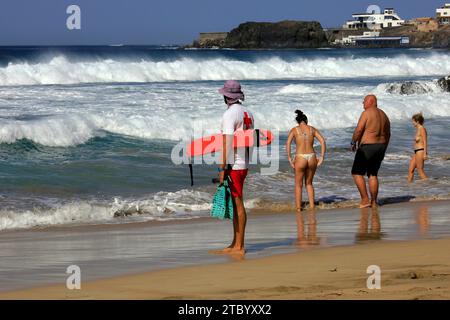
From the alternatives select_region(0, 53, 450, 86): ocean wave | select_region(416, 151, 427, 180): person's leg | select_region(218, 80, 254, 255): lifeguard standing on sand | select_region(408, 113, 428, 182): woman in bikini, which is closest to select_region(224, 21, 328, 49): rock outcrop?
select_region(0, 53, 450, 86): ocean wave

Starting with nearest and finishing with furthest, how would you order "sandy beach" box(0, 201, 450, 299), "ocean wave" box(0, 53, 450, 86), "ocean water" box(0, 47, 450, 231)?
"sandy beach" box(0, 201, 450, 299), "ocean water" box(0, 47, 450, 231), "ocean wave" box(0, 53, 450, 86)

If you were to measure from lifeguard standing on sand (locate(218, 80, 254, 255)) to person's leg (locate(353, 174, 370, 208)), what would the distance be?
4.04 meters

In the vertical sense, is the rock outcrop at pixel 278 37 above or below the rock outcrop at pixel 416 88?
above

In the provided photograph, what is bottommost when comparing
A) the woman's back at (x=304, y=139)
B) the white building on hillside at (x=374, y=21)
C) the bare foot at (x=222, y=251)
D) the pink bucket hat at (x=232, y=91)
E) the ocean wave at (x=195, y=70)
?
the bare foot at (x=222, y=251)

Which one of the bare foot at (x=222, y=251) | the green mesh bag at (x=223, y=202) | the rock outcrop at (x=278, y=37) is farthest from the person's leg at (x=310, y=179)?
the rock outcrop at (x=278, y=37)

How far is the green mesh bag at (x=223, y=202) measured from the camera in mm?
8766

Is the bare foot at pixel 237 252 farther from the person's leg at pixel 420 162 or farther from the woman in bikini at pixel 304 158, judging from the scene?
the person's leg at pixel 420 162

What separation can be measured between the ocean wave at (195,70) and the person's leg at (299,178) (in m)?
31.4

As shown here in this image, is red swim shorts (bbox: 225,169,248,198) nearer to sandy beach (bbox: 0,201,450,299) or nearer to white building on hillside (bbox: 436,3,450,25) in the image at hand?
sandy beach (bbox: 0,201,450,299)

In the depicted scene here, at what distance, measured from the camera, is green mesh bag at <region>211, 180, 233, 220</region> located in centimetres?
877
